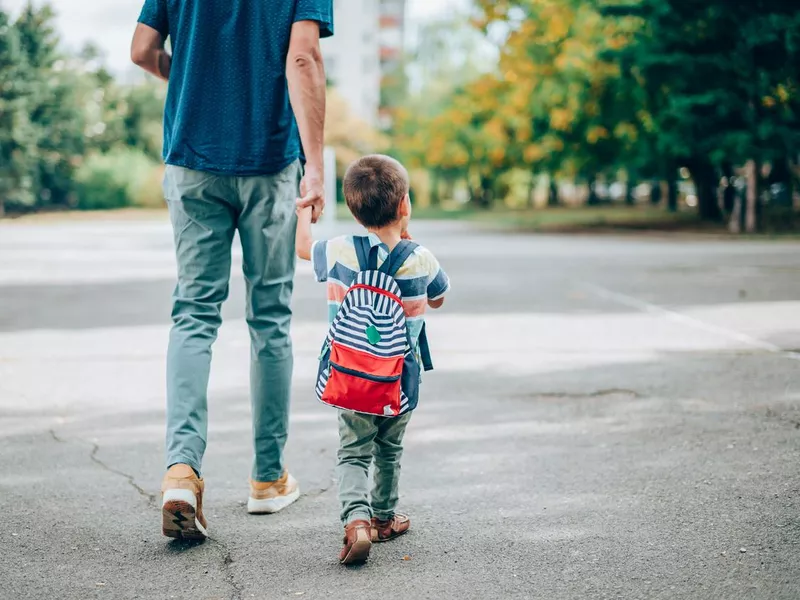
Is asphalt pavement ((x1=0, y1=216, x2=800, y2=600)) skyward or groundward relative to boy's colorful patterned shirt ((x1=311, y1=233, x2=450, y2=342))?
groundward

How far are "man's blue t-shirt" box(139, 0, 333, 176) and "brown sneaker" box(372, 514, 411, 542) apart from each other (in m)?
1.25

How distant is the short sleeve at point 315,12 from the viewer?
3.52 meters

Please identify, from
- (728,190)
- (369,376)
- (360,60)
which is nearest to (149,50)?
(369,376)

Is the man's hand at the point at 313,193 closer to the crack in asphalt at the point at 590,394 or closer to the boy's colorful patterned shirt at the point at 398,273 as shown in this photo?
the boy's colorful patterned shirt at the point at 398,273

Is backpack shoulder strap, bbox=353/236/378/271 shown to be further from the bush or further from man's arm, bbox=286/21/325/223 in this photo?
the bush

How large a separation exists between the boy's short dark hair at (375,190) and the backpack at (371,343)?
0.28 ft

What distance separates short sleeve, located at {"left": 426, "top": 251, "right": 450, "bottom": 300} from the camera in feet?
10.9

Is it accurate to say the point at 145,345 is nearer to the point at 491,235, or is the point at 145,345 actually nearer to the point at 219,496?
the point at 219,496

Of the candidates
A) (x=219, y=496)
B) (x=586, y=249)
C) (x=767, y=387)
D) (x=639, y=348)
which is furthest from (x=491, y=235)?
(x=219, y=496)

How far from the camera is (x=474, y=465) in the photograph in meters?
4.38

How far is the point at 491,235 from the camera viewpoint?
27.2 metres

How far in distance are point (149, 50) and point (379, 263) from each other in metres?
1.19

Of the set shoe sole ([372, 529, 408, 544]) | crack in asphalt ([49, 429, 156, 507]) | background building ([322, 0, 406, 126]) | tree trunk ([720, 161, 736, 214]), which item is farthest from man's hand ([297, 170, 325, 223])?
background building ([322, 0, 406, 126])

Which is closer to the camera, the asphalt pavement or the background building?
the asphalt pavement
